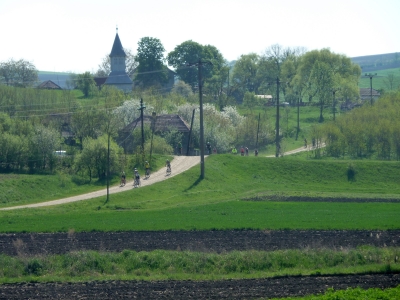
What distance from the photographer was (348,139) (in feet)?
222

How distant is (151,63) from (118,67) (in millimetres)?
5595

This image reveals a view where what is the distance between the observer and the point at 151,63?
371 feet

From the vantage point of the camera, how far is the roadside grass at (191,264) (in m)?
24.9

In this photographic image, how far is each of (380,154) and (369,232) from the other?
36299 millimetres

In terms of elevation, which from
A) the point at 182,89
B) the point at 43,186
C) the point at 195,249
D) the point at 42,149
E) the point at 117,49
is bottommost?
the point at 195,249

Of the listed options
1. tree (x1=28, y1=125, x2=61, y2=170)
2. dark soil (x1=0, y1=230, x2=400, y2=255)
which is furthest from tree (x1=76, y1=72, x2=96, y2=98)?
dark soil (x1=0, y1=230, x2=400, y2=255)

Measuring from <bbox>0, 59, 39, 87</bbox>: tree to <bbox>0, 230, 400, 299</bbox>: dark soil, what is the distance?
8316cm

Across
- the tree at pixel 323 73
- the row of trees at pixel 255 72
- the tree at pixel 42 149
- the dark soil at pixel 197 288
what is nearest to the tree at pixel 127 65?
the row of trees at pixel 255 72

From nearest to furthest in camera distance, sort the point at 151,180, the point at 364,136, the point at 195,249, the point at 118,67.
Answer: the point at 195,249, the point at 151,180, the point at 364,136, the point at 118,67

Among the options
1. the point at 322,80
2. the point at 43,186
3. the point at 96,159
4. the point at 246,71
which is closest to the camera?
the point at 43,186

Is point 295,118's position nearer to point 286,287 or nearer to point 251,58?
point 251,58

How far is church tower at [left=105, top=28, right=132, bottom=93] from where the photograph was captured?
11038 centimetres

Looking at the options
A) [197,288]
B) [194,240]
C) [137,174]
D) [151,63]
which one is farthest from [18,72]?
[197,288]

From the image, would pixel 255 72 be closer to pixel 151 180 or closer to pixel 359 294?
pixel 151 180
